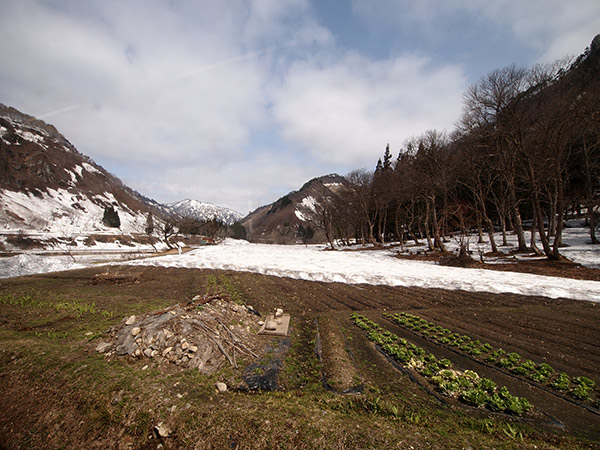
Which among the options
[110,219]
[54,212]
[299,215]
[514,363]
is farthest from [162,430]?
[299,215]

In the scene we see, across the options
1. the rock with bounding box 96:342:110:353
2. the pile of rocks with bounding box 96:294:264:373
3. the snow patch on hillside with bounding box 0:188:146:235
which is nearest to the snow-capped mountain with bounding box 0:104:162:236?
the snow patch on hillside with bounding box 0:188:146:235

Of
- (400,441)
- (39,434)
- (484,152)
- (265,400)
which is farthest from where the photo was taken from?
(484,152)

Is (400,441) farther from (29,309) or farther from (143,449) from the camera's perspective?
(29,309)

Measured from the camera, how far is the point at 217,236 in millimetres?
89250

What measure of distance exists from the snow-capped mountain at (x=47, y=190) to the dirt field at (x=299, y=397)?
283ft

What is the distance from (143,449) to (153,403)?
2.18ft

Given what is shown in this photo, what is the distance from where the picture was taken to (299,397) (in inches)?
187

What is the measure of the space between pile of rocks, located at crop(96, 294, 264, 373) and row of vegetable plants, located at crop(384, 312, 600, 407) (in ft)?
18.2

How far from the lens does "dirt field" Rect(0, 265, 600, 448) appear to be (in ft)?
12.6

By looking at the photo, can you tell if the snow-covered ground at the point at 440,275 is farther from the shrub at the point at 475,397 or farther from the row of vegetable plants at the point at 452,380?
the shrub at the point at 475,397

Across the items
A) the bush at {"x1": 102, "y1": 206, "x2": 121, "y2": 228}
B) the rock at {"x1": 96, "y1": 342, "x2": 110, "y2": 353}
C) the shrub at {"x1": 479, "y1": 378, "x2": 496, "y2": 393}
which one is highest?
the bush at {"x1": 102, "y1": 206, "x2": 121, "y2": 228}

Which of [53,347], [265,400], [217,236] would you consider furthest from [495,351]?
[217,236]

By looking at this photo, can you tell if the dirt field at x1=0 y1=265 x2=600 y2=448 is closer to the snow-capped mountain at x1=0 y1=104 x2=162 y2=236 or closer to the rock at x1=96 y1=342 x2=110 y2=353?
the rock at x1=96 y1=342 x2=110 y2=353

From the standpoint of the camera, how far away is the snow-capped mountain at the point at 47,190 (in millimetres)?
80444
